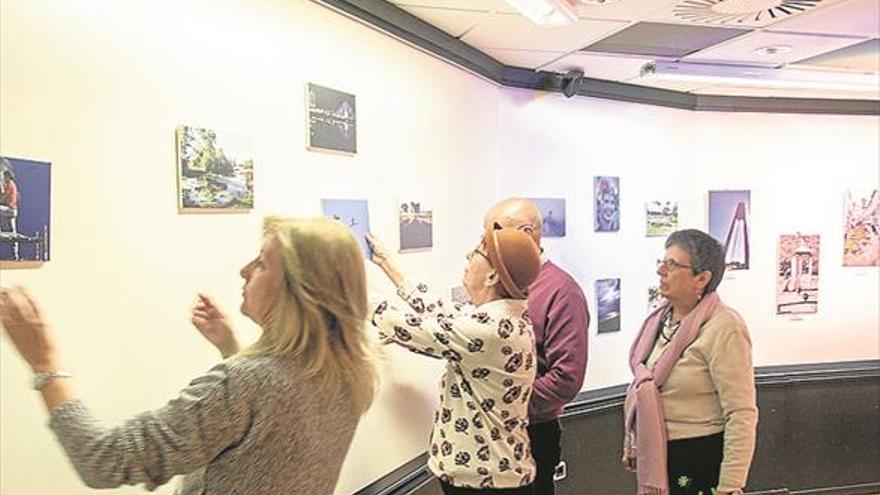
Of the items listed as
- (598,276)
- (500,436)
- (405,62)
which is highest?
(405,62)

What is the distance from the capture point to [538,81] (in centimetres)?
388

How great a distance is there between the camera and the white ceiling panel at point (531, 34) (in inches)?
116

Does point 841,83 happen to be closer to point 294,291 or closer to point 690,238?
point 690,238

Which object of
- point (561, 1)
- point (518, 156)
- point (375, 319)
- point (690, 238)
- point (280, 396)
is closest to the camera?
point (280, 396)

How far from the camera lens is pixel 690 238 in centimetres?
270

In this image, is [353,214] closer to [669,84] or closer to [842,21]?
[842,21]

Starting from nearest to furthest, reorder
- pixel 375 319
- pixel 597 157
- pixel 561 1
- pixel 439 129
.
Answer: pixel 375 319 → pixel 561 1 → pixel 439 129 → pixel 597 157

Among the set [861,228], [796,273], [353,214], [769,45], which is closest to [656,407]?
[353,214]

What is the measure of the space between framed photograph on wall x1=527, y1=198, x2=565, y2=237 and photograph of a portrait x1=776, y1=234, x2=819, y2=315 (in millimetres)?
1690

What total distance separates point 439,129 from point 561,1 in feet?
2.67

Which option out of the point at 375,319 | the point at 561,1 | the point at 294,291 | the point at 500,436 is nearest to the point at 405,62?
the point at 561,1

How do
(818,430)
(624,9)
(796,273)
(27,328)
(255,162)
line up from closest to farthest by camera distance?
(27,328), (255,162), (624,9), (818,430), (796,273)

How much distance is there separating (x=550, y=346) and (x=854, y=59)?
2.49 m

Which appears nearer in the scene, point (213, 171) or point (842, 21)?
point (213, 171)
